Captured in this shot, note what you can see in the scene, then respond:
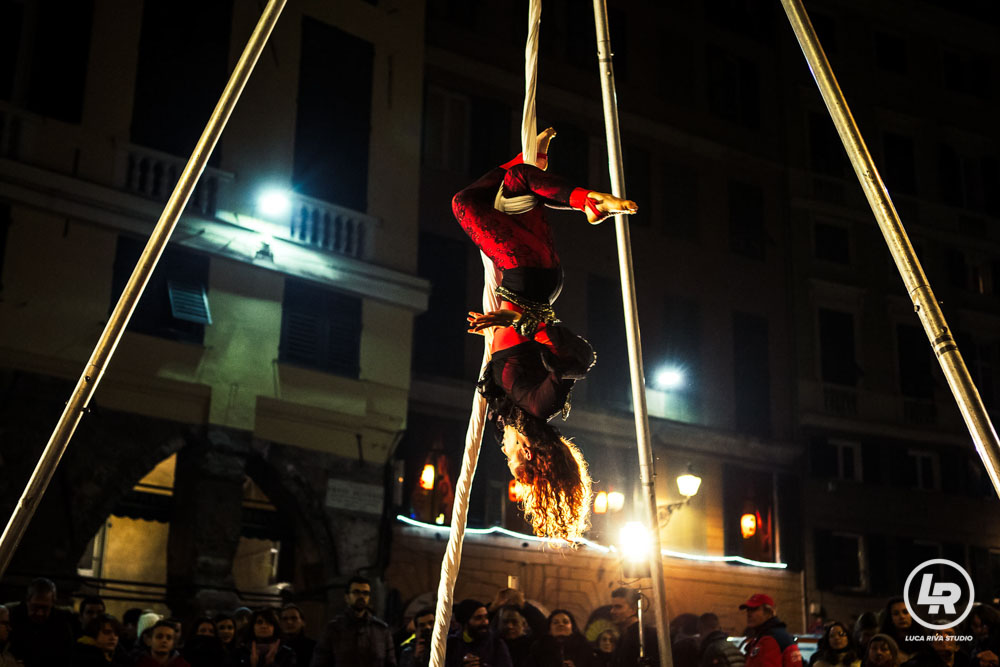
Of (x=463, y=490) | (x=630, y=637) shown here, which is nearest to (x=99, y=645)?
(x=630, y=637)

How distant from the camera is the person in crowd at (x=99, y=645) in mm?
8484

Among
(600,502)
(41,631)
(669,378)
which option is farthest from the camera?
(669,378)

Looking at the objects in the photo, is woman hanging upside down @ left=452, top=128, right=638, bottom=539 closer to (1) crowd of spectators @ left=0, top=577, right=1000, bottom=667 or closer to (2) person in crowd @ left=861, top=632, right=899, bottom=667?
(1) crowd of spectators @ left=0, top=577, right=1000, bottom=667

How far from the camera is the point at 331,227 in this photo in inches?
683

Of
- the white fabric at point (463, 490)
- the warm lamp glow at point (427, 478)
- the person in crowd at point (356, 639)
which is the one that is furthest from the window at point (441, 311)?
the white fabric at point (463, 490)

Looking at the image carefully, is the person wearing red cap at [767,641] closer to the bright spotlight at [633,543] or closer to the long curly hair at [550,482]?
the bright spotlight at [633,543]

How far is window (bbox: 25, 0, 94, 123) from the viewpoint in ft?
49.6

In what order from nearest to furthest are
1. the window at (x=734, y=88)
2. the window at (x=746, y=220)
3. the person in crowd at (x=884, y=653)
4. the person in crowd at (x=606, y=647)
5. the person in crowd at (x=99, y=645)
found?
the person in crowd at (x=884, y=653)
the person in crowd at (x=99, y=645)
the person in crowd at (x=606, y=647)
the window at (x=746, y=220)
the window at (x=734, y=88)

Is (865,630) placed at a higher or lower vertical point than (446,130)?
lower

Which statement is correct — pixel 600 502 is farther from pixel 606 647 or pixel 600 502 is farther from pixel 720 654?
pixel 720 654

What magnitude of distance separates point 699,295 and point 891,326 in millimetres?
5116

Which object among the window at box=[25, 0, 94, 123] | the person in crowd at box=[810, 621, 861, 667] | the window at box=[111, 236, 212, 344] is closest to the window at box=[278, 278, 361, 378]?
the window at box=[111, 236, 212, 344]

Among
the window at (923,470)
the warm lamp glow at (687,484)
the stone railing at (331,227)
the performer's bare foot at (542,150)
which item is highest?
the stone railing at (331,227)

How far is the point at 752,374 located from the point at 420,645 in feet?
53.0
